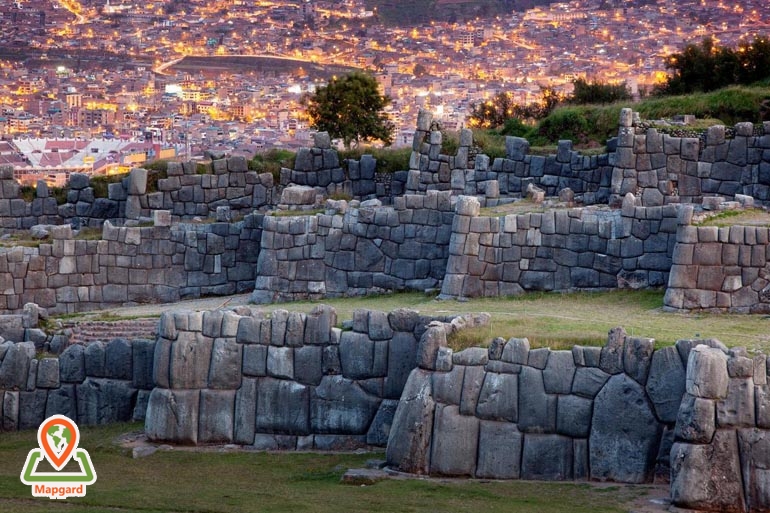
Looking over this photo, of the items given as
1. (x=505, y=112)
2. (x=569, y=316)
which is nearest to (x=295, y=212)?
(x=569, y=316)

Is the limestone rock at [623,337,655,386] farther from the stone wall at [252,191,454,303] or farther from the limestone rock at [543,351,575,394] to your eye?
the stone wall at [252,191,454,303]

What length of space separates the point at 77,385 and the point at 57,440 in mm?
4468

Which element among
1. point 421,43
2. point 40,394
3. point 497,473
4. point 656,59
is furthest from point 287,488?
point 421,43

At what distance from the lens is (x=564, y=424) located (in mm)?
26406

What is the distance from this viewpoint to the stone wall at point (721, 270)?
104 ft

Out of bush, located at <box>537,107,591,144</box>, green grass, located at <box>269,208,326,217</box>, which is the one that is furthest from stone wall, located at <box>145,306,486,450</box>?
bush, located at <box>537,107,591,144</box>

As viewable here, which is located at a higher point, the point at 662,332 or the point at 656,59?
the point at 662,332

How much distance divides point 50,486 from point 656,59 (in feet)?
255

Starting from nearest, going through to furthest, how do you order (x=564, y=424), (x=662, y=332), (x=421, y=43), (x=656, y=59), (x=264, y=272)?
(x=564, y=424)
(x=662, y=332)
(x=264, y=272)
(x=656, y=59)
(x=421, y=43)

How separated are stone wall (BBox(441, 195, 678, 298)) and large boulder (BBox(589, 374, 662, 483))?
8.19m

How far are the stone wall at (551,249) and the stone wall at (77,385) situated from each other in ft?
22.4

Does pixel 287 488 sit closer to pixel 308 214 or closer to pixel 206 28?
pixel 308 214

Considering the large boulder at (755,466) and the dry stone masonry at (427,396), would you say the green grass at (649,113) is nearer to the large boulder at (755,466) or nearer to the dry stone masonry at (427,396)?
the dry stone masonry at (427,396)

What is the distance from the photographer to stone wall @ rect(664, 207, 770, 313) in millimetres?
31641
